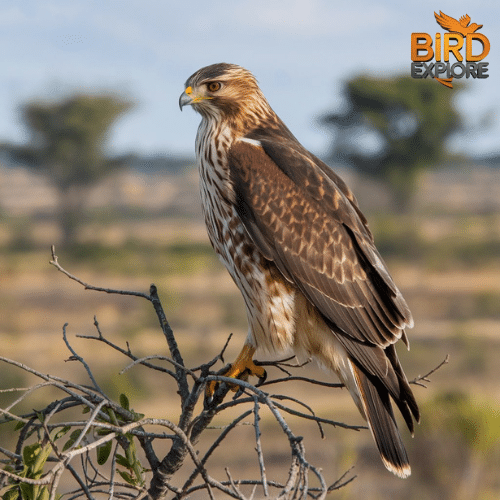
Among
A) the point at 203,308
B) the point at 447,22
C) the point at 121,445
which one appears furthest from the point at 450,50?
the point at 203,308

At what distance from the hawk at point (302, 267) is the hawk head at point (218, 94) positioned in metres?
0.30

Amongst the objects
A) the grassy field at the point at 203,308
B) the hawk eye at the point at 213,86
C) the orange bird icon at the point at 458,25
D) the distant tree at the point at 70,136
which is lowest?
the grassy field at the point at 203,308

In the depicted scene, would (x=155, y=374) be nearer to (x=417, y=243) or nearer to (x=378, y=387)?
(x=417, y=243)

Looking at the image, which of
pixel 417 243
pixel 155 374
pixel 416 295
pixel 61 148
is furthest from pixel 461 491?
pixel 61 148

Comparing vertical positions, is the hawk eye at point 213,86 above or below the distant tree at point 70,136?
above

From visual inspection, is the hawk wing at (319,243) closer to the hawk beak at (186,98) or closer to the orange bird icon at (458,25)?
the hawk beak at (186,98)

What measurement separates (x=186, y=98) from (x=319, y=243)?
0.99 m

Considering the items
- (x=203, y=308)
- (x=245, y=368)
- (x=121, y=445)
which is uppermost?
(x=121, y=445)

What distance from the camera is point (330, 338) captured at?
11.5ft

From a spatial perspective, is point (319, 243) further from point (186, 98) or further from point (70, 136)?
point (70, 136)

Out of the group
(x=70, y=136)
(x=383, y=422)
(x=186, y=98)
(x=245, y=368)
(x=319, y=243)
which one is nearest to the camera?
(x=383, y=422)

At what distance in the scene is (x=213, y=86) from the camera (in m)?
3.95

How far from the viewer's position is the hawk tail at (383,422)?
3.22m

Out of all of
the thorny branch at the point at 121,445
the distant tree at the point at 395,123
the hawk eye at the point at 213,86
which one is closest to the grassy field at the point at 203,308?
the distant tree at the point at 395,123
